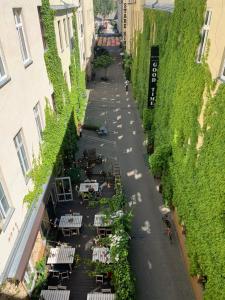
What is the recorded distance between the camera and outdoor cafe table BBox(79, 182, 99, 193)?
17.1 metres

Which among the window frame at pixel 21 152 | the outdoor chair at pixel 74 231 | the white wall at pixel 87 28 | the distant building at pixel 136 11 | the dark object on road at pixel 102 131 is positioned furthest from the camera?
the white wall at pixel 87 28

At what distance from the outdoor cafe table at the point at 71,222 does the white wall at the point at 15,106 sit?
15.3 ft

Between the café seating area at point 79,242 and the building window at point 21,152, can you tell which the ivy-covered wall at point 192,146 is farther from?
the building window at point 21,152

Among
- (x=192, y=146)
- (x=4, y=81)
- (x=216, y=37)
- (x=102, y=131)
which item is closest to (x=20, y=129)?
(x=4, y=81)

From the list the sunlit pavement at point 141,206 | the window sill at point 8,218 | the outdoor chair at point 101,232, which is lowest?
the sunlit pavement at point 141,206

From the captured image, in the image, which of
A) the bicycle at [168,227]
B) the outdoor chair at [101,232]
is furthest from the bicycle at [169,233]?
the outdoor chair at [101,232]

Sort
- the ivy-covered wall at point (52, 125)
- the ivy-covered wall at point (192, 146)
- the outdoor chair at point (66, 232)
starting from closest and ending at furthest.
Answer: the ivy-covered wall at point (192, 146) → the ivy-covered wall at point (52, 125) → the outdoor chair at point (66, 232)

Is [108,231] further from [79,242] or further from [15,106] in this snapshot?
[15,106]

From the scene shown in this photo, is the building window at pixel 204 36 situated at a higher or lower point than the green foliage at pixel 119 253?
higher

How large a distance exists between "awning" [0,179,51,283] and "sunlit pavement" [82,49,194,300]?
19.3 feet

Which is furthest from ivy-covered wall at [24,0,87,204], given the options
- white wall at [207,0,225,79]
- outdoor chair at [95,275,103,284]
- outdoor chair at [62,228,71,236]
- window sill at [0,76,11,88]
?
white wall at [207,0,225,79]

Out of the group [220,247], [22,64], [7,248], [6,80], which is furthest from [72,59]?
[220,247]

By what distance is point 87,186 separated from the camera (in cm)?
1741

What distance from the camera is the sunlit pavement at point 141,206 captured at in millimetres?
12141
